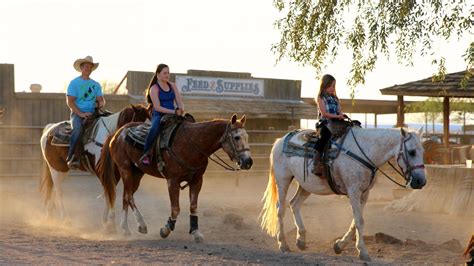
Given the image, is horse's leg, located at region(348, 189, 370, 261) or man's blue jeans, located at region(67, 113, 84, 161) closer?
horse's leg, located at region(348, 189, 370, 261)

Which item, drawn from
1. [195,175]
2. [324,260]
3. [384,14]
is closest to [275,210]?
[195,175]

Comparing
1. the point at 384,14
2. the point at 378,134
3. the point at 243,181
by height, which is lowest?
the point at 243,181

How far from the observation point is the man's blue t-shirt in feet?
37.3

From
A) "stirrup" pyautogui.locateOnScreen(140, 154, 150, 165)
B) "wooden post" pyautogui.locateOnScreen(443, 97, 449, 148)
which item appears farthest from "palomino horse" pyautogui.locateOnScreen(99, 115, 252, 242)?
"wooden post" pyautogui.locateOnScreen(443, 97, 449, 148)

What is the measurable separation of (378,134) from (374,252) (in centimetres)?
150

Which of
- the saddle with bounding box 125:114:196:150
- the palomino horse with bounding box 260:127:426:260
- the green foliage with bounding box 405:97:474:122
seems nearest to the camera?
the palomino horse with bounding box 260:127:426:260

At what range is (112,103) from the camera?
2334 cm

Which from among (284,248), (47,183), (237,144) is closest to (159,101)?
(237,144)

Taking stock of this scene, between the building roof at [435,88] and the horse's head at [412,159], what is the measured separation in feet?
25.9

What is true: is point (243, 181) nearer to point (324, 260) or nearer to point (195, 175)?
point (195, 175)

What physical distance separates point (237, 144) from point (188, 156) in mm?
832

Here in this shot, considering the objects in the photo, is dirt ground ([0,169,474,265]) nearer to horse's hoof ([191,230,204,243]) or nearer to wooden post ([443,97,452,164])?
horse's hoof ([191,230,204,243])

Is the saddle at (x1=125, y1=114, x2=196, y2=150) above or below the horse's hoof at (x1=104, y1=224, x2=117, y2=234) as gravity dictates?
above

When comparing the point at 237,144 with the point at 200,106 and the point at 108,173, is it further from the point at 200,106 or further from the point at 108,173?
the point at 200,106
